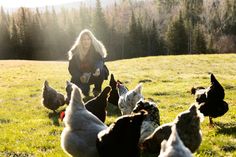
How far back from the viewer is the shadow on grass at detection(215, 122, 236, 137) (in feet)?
30.4

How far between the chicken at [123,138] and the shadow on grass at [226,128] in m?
4.50

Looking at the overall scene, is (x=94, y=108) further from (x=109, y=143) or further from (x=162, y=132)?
(x=109, y=143)

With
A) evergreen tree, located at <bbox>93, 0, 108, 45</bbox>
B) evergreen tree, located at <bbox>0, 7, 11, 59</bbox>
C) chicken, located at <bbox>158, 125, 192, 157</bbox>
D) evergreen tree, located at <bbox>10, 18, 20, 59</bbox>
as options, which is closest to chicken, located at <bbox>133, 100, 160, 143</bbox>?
chicken, located at <bbox>158, 125, 192, 157</bbox>

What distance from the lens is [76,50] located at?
1472 centimetres

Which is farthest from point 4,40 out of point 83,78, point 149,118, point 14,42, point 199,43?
point 149,118

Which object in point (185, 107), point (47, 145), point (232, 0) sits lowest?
point (232, 0)

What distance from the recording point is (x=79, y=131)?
241 inches

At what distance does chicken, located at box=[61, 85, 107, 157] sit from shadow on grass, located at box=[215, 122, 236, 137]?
4196mm

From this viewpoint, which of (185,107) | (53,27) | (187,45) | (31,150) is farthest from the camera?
(53,27)

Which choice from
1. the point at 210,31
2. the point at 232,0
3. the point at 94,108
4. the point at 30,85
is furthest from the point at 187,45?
the point at 94,108

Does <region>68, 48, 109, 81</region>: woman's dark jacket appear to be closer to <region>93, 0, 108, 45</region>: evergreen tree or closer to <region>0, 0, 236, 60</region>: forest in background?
<region>0, 0, 236, 60</region>: forest in background

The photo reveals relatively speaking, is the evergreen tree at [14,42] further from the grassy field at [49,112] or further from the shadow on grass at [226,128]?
the shadow on grass at [226,128]

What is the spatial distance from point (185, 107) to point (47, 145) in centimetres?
640

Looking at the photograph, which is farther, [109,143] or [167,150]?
[109,143]
